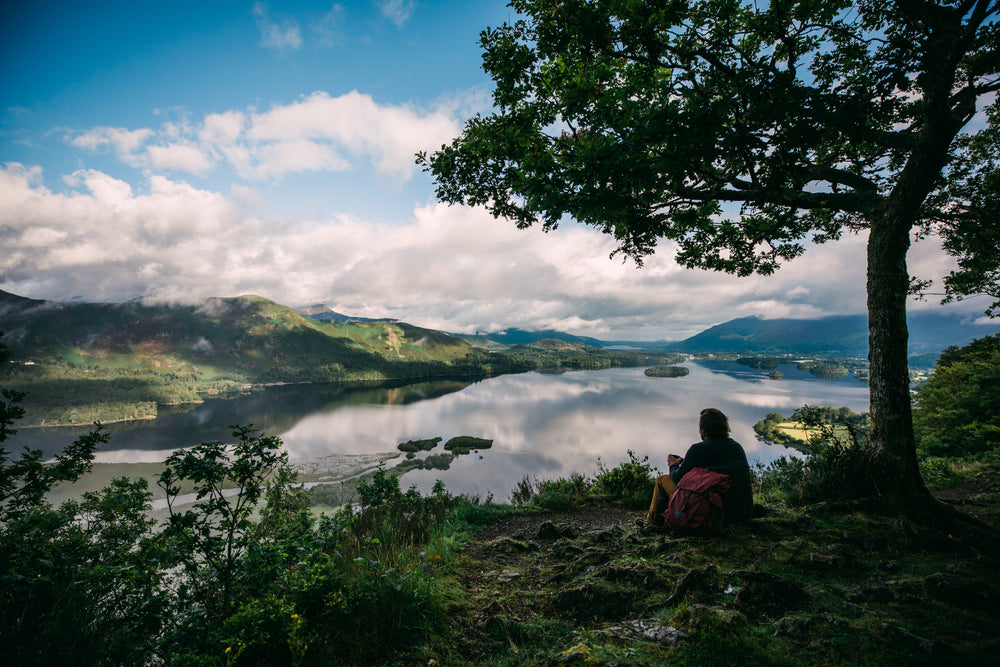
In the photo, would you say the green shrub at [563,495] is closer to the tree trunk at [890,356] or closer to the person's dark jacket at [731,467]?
the person's dark jacket at [731,467]

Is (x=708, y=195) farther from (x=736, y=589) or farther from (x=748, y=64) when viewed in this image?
(x=736, y=589)

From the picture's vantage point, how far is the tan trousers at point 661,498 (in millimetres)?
4781

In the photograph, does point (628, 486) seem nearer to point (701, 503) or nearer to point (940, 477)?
point (701, 503)

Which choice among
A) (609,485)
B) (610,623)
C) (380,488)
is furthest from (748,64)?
(380,488)

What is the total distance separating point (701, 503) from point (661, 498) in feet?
2.30

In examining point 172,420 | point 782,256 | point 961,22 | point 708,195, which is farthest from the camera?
point 172,420

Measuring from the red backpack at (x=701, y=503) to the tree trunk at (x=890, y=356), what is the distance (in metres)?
2.36

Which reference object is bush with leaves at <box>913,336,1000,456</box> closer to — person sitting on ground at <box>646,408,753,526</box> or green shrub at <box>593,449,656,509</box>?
green shrub at <box>593,449,656,509</box>

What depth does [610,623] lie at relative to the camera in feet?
9.46

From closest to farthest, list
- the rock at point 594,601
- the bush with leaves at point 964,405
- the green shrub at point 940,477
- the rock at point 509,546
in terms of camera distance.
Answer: the rock at point 594,601 → the rock at point 509,546 → the green shrub at point 940,477 → the bush with leaves at point 964,405

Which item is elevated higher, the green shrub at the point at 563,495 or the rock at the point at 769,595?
the rock at the point at 769,595

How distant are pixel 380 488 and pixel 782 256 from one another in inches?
516

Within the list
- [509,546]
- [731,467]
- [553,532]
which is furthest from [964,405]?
[509,546]

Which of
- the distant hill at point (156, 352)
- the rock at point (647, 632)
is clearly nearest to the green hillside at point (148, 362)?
the distant hill at point (156, 352)
